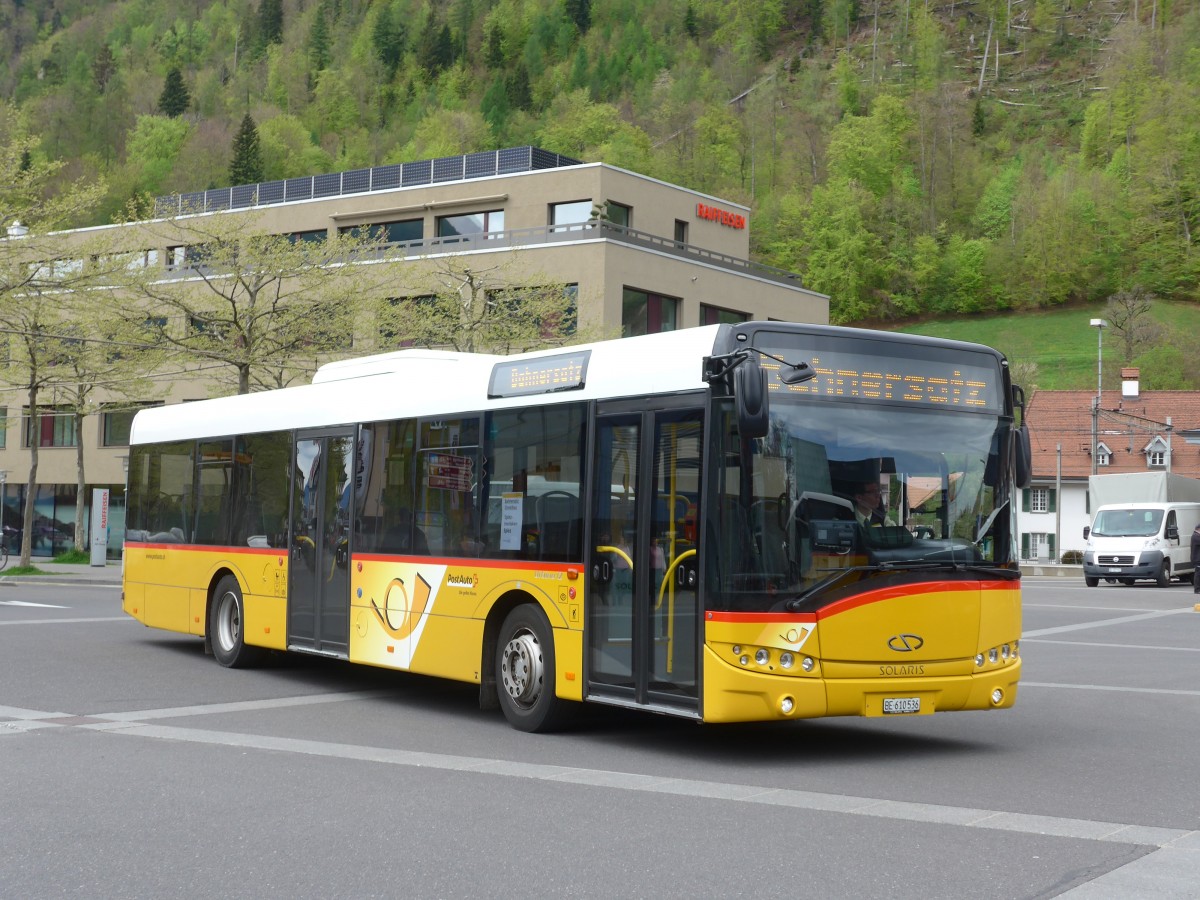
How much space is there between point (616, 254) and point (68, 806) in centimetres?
4210

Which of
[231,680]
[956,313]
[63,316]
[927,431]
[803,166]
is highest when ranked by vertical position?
[803,166]

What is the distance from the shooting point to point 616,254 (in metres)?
49.1

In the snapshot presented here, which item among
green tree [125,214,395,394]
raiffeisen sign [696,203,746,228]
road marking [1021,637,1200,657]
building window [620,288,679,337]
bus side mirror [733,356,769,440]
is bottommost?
road marking [1021,637,1200,657]

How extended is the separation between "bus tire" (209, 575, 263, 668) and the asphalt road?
1.02m

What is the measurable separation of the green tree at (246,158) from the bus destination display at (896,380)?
110049mm

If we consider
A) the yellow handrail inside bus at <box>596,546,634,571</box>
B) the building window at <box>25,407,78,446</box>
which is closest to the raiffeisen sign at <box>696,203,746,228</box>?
the building window at <box>25,407,78,446</box>

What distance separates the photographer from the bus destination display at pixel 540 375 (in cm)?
1123

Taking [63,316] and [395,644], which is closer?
[395,644]

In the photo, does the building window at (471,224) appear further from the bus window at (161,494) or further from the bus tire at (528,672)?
the bus tire at (528,672)

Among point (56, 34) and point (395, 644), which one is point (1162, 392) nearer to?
point (395, 644)

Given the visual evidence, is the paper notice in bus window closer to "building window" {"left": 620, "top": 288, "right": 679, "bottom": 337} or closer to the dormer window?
"building window" {"left": 620, "top": 288, "right": 679, "bottom": 337}

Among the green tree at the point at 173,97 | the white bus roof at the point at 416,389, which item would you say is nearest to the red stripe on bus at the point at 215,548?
the white bus roof at the point at 416,389

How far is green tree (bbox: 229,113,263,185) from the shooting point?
11581 centimetres

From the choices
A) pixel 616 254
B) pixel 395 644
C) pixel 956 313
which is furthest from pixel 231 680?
pixel 956 313
